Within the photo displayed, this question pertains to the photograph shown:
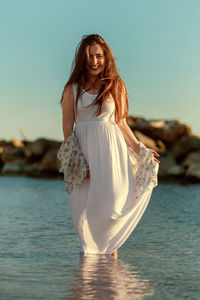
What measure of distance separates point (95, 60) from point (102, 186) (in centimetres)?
120

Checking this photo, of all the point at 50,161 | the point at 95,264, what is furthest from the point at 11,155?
the point at 95,264

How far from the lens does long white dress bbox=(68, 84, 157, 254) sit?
5.34 m

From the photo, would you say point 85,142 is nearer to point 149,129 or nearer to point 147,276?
point 147,276

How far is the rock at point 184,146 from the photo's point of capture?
2523 cm

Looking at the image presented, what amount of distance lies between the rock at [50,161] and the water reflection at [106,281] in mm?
22673

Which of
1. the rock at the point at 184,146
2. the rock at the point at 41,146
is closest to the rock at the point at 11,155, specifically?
the rock at the point at 41,146

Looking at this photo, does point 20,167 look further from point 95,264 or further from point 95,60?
point 95,264

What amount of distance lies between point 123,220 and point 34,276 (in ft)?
4.02

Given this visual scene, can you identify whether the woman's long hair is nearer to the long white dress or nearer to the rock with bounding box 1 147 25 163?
the long white dress

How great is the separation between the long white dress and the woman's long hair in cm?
6

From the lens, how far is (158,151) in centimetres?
2553

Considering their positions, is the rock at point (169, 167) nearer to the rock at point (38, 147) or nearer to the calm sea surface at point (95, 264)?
the rock at point (38, 147)

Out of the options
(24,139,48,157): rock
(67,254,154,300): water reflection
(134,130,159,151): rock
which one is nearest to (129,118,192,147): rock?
(134,130,159,151): rock

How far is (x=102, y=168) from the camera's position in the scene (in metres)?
5.34
